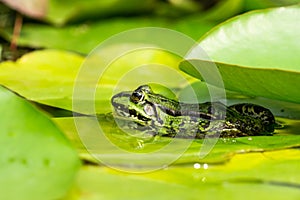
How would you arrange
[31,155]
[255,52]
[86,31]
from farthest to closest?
[86,31]
[255,52]
[31,155]

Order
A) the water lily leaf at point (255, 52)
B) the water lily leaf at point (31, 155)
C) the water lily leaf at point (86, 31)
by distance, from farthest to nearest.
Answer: the water lily leaf at point (86, 31) → the water lily leaf at point (255, 52) → the water lily leaf at point (31, 155)

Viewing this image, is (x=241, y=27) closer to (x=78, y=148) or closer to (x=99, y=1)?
(x=78, y=148)


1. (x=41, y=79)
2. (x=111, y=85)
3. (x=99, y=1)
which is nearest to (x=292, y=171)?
(x=111, y=85)

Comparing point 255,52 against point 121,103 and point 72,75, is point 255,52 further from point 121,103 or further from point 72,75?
point 72,75

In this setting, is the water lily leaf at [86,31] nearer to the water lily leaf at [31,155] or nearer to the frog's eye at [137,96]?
the frog's eye at [137,96]

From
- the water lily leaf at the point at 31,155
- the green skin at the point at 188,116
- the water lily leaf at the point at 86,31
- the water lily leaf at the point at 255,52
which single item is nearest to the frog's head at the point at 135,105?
the green skin at the point at 188,116

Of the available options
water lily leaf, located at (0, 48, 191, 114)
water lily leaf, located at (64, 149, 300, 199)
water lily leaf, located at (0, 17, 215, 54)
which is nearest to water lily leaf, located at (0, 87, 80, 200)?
water lily leaf, located at (64, 149, 300, 199)

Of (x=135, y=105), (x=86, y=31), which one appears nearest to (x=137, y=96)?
(x=135, y=105)
